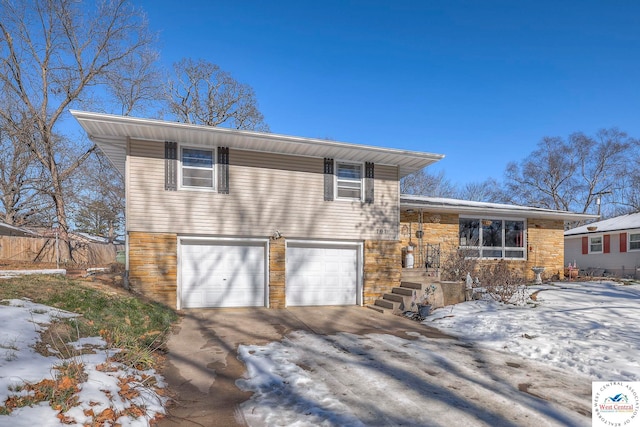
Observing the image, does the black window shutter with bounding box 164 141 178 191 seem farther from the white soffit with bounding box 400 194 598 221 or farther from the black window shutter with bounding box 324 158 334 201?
the white soffit with bounding box 400 194 598 221

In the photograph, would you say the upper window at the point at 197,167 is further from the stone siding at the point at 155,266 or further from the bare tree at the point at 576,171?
the bare tree at the point at 576,171

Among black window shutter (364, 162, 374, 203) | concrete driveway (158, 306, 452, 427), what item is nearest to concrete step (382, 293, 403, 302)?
concrete driveway (158, 306, 452, 427)

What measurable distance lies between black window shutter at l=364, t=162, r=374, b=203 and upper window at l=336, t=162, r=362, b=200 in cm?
16

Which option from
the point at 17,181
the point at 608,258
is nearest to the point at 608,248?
the point at 608,258

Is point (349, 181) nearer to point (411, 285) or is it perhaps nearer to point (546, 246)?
point (411, 285)

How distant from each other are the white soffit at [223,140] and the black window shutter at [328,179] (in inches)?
9.3

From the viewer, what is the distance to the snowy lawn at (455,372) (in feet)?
13.0

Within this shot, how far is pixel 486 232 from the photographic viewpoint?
14.8 metres

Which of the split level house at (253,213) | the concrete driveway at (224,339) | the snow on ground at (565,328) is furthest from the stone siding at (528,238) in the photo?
the concrete driveway at (224,339)

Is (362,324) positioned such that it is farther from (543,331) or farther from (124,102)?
(124,102)

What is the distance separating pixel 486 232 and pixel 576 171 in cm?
2522

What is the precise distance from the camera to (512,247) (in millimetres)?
15094

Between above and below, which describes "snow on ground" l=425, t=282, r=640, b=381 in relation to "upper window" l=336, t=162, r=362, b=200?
below

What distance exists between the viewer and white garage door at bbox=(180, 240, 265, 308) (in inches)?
379
